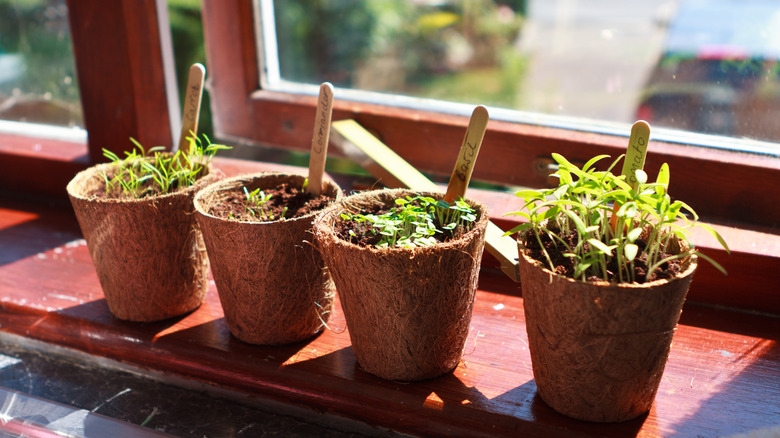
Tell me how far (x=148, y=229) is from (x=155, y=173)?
6.0 inches

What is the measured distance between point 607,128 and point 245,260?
0.65m

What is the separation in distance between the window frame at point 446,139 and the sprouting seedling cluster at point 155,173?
1.12 ft

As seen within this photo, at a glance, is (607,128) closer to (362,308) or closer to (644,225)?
(644,225)

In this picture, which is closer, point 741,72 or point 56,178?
point 741,72

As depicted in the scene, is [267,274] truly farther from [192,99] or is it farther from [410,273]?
[192,99]

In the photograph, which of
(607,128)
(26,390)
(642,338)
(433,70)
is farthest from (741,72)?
(433,70)

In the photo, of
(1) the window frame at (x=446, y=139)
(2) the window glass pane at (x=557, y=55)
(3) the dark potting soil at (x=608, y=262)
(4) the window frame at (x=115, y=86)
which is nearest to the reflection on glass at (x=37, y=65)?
(4) the window frame at (x=115, y=86)

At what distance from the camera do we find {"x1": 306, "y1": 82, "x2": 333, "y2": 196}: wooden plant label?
77 centimetres

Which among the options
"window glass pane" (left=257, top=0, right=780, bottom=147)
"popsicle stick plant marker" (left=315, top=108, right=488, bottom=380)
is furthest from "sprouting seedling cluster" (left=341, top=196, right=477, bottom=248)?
"window glass pane" (left=257, top=0, right=780, bottom=147)

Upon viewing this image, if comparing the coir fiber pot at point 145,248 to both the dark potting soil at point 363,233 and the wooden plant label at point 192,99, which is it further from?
the dark potting soil at point 363,233

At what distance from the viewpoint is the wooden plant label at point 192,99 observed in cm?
86

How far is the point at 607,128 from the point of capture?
104 cm

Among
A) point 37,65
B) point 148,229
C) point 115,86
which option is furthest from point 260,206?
point 37,65

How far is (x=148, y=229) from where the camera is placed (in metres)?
0.79
